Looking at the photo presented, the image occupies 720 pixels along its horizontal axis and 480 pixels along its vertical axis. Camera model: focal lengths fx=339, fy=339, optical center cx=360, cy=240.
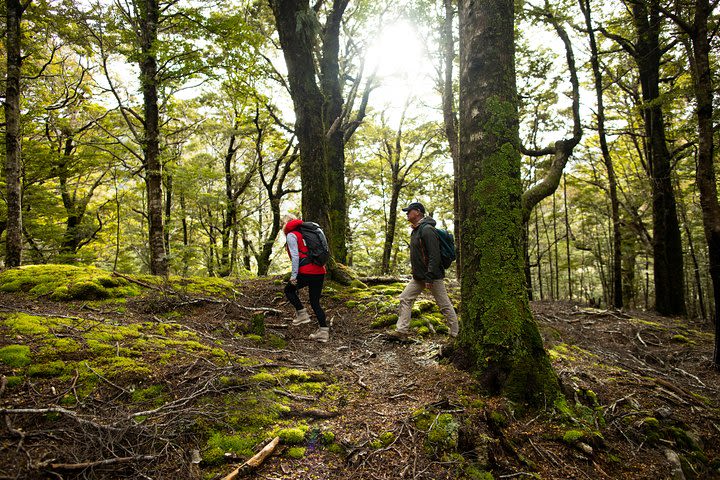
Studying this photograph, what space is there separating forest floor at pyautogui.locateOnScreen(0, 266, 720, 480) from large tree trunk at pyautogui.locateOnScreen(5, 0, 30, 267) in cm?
451

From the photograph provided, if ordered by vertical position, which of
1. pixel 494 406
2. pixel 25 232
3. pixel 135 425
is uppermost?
pixel 25 232

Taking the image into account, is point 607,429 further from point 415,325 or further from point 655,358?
point 655,358

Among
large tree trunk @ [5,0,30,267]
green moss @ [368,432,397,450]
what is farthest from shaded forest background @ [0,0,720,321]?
green moss @ [368,432,397,450]

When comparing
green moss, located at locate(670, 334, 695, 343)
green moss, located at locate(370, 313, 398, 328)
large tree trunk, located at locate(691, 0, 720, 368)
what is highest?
large tree trunk, located at locate(691, 0, 720, 368)

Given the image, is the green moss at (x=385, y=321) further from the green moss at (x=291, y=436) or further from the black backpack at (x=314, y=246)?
the green moss at (x=291, y=436)

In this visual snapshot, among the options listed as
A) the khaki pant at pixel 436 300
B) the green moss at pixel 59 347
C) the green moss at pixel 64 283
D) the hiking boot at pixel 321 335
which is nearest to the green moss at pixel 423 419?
the khaki pant at pixel 436 300

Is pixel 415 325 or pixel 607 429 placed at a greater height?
pixel 415 325

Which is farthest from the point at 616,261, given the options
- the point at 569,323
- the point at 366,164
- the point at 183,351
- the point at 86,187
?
the point at 86,187

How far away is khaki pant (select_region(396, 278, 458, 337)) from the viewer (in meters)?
5.68

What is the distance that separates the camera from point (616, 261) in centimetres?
1130

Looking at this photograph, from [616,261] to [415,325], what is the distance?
8779 millimetres

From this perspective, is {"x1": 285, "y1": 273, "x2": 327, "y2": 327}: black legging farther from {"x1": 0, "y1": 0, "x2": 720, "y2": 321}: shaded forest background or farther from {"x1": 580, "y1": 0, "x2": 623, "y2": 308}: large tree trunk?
{"x1": 580, "y1": 0, "x2": 623, "y2": 308}: large tree trunk

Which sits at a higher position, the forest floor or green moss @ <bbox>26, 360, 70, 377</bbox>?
green moss @ <bbox>26, 360, 70, 377</bbox>

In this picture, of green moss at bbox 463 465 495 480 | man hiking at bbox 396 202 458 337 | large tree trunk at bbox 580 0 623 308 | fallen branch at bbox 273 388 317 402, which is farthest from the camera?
large tree trunk at bbox 580 0 623 308
